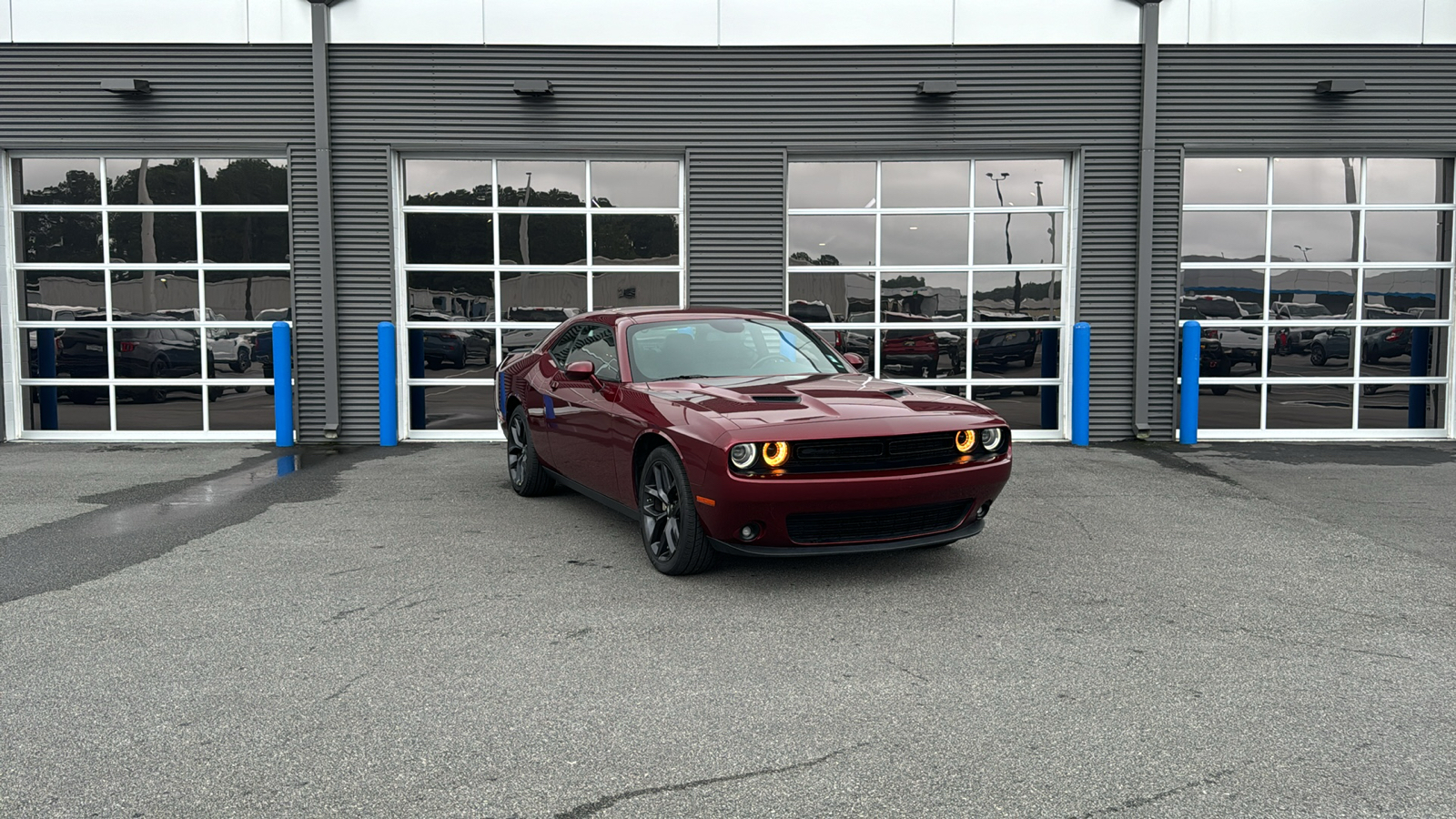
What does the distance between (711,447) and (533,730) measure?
73.2 inches

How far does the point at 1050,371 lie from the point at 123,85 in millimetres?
10277

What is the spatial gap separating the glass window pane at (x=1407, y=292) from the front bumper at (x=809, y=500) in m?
8.81

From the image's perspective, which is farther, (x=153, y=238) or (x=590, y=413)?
(x=153, y=238)

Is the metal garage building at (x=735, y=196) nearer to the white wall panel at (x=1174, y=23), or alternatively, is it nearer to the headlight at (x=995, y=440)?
the white wall panel at (x=1174, y=23)

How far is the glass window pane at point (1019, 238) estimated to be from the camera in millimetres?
11555

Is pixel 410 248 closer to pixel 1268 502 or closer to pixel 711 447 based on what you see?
pixel 711 447

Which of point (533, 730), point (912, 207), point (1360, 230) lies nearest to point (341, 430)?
point (912, 207)

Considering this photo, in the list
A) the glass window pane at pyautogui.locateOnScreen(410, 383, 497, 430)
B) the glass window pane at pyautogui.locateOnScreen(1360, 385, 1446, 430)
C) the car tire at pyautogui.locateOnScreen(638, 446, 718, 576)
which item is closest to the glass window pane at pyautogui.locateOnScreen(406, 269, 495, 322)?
the glass window pane at pyautogui.locateOnScreen(410, 383, 497, 430)

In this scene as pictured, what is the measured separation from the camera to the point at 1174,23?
11.3 m

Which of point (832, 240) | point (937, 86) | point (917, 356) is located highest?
point (937, 86)

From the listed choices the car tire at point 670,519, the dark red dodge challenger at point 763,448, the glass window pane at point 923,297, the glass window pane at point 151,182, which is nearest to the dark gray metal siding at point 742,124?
the glass window pane at point 923,297

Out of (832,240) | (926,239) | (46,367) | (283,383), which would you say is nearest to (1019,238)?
(926,239)

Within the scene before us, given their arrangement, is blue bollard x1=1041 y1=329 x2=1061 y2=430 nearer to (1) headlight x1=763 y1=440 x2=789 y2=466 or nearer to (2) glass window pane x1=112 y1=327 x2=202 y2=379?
(1) headlight x1=763 y1=440 x2=789 y2=466

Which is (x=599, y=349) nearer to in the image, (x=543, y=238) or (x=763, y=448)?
(x=763, y=448)
